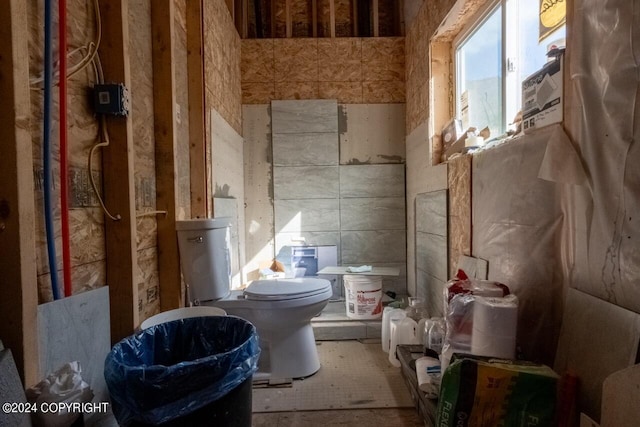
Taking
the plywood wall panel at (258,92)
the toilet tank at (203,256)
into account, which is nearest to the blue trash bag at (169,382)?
the toilet tank at (203,256)

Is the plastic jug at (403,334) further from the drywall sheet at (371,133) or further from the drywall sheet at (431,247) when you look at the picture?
the drywall sheet at (371,133)

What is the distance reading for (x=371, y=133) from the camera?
3.47 meters

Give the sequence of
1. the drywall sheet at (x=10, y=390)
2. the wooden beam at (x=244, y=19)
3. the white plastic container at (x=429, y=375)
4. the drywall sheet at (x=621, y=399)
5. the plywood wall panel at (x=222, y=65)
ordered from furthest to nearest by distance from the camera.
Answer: the wooden beam at (x=244, y=19) < the plywood wall panel at (x=222, y=65) < the white plastic container at (x=429, y=375) < the drywall sheet at (x=621, y=399) < the drywall sheet at (x=10, y=390)

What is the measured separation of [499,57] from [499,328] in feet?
5.03

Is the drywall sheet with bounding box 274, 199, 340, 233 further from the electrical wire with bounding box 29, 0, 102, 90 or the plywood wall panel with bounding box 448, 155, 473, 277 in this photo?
the electrical wire with bounding box 29, 0, 102, 90

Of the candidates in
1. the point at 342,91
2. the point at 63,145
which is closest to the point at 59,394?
the point at 63,145

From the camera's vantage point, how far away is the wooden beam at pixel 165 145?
5.45ft

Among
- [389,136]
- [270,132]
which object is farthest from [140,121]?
[389,136]

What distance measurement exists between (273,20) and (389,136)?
1812 millimetres

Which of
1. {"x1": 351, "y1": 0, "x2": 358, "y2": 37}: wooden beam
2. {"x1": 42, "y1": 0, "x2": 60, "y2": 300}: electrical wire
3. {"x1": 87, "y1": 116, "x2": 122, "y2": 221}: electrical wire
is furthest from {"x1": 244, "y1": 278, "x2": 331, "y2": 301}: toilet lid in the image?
{"x1": 351, "y1": 0, "x2": 358, "y2": 37}: wooden beam

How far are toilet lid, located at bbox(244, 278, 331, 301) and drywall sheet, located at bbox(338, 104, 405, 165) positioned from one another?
174cm

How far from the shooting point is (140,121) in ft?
5.06

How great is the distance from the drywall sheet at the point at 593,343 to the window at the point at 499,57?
1.04 metres

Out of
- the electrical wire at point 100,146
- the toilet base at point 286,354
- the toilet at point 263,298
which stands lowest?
the toilet base at point 286,354
